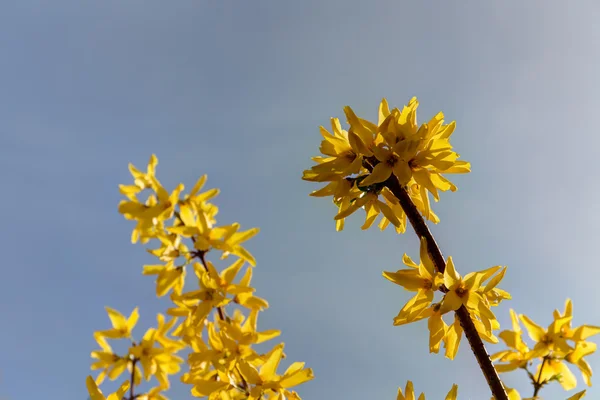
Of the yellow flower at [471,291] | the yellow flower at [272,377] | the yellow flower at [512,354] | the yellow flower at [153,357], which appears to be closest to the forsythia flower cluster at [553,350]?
the yellow flower at [512,354]

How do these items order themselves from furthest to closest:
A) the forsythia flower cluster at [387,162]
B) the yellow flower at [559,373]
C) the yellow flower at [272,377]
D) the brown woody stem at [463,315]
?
the yellow flower at [559,373] → the forsythia flower cluster at [387,162] → the yellow flower at [272,377] → the brown woody stem at [463,315]

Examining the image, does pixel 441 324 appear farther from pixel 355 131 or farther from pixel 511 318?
pixel 355 131

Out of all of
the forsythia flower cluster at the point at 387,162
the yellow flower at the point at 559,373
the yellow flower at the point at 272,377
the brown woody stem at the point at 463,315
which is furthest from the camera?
the yellow flower at the point at 559,373

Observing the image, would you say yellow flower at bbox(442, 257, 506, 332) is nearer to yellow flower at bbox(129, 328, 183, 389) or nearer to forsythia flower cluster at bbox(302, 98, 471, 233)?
forsythia flower cluster at bbox(302, 98, 471, 233)

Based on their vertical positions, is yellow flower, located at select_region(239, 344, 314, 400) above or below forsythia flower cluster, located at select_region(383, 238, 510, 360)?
below

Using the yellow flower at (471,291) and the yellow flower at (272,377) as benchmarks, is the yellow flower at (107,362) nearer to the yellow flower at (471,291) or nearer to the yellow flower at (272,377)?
the yellow flower at (272,377)

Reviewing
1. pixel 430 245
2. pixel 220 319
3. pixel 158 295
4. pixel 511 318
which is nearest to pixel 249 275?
pixel 220 319

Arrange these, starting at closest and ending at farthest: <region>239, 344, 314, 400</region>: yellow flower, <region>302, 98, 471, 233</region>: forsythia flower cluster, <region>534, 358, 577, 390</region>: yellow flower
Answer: <region>239, 344, 314, 400</region>: yellow flower, <region>302, 98, 471, 233</region>: forsythia flower cluster, <region>534, 358, 577, 390</region>: yellow flower

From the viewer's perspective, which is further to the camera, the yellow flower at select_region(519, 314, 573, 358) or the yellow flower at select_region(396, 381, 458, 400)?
the yellow flower at select_region(519, 314, 573, 358)

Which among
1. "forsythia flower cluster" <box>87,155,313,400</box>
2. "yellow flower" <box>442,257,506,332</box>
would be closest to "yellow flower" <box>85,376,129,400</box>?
"forsythia flower cluster" <box>87,155,313,400</box>

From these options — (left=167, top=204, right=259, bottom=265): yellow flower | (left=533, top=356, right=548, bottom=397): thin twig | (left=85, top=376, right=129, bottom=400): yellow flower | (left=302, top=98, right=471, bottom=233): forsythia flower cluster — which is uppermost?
(left=302, top=98, right=471, bottom=233): forsythia flower cluster
